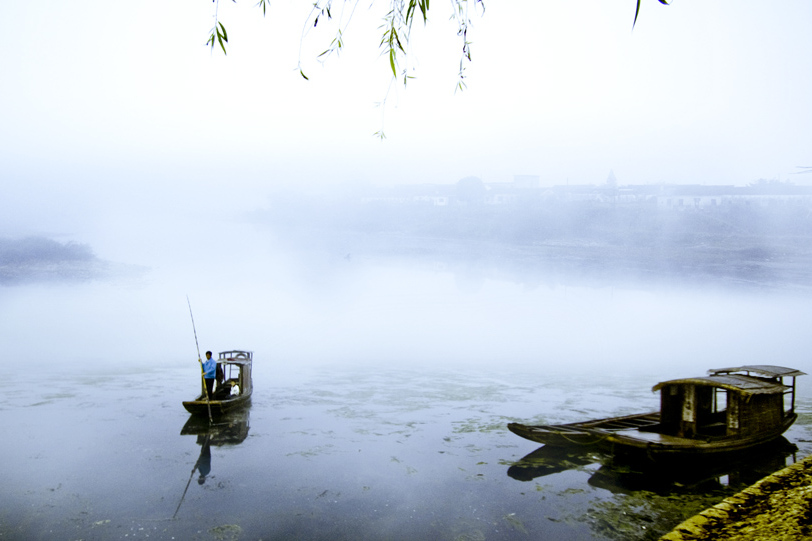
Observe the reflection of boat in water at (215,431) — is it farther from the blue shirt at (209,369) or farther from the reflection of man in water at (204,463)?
the blue shirt at (209,369)

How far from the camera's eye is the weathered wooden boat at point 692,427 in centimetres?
1140

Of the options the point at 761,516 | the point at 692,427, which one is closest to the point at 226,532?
the point at 761,516

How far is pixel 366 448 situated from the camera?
13.2m

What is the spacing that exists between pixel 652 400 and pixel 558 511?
Answer: 10.0 m

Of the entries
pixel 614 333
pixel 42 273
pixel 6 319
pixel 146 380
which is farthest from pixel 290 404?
pixel 42 273

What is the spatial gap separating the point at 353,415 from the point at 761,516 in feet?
46.5

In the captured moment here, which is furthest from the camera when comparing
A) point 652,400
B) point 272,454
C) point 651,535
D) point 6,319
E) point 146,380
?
point 6,319

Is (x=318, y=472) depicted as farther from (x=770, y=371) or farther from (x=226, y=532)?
(x=770, y=371)

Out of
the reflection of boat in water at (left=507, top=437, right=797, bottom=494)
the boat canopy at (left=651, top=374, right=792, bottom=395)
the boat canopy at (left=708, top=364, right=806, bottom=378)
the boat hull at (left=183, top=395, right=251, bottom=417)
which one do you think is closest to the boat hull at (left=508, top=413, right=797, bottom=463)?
the reflection of boat in water at (left=507, top=437, right=797, bottom=494)

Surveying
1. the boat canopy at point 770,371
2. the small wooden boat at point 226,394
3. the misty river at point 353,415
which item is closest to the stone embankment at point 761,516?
the misty river at point 353,415

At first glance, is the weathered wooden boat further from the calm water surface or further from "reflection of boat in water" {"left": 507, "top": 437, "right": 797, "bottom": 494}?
the calm water surface

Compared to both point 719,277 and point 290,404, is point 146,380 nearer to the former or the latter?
point 290,404

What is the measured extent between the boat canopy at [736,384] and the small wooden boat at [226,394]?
9.93 meters

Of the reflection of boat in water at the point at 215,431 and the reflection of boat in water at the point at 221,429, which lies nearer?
the reflection of boat in water at the point at 215,431
